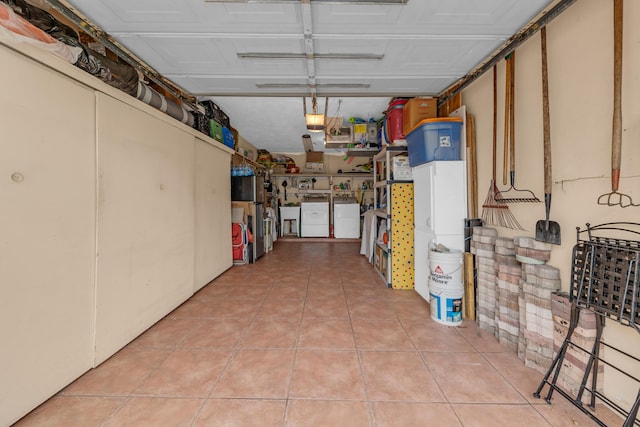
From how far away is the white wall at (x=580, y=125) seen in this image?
1147 millimetres

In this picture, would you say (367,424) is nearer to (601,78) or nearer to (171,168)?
(601,78)

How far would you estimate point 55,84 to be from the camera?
131 centimetres

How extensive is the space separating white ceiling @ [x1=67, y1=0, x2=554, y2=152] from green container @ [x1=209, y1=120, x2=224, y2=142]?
52 cm

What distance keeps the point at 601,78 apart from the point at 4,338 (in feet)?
9.97

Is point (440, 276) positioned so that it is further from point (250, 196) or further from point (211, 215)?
point (250, 196)

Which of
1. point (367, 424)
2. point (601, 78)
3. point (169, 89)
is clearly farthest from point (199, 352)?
point (601, 78)

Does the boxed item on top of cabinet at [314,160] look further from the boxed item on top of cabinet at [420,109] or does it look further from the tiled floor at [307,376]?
the tiled floor at [307,376]

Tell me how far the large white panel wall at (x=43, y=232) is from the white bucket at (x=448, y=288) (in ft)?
7.95

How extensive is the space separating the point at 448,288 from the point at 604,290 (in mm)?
1015

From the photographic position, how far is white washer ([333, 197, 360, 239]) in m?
6.37

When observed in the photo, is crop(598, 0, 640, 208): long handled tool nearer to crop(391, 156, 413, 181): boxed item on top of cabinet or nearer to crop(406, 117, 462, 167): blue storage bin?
crop(406, 117, 462, 167): blue storage bin

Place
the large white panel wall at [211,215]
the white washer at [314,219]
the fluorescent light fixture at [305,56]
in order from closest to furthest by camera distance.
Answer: the fluorescent light fixture at [305,56]
the large white panel wall at [211,215]
the white washer at [314,219]

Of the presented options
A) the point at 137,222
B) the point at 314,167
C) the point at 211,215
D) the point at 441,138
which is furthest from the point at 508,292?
the point at 314,167

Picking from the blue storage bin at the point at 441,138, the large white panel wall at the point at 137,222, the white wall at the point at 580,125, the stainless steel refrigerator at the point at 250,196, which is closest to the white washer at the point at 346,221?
the stainless steel refrigerator at the point at 250,196
